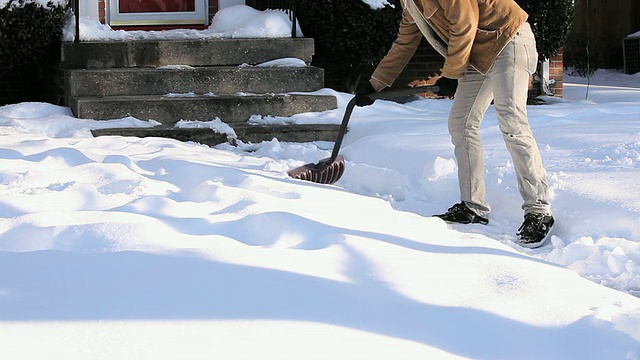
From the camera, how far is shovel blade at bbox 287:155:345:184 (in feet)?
18.1

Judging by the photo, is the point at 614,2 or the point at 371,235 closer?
the point at 371,235

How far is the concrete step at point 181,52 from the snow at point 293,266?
232cm

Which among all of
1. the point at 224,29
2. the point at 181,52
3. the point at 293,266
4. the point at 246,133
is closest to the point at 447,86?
the point at 293,266

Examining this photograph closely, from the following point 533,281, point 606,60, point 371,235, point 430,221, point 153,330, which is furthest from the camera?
point 606,60

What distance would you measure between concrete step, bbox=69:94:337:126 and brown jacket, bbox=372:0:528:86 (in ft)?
10.5

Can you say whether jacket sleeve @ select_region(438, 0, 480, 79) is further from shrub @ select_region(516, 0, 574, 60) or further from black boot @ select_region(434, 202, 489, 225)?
shrub @ select_region(516, 0, 574, 60)

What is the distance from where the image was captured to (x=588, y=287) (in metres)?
3.57

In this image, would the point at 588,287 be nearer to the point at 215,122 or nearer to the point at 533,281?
the point at 533,281

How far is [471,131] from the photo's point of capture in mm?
5062

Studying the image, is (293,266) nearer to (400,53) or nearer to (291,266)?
(291,266)

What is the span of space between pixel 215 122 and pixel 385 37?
97.2 inches

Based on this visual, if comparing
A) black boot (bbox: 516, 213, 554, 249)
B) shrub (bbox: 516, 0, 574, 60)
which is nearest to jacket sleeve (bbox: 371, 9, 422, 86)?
black boot (bbox: 516, 213, 554, 249)

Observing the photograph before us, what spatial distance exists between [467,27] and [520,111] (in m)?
0.55

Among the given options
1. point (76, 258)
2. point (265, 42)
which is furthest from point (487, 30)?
point (265, 42)
